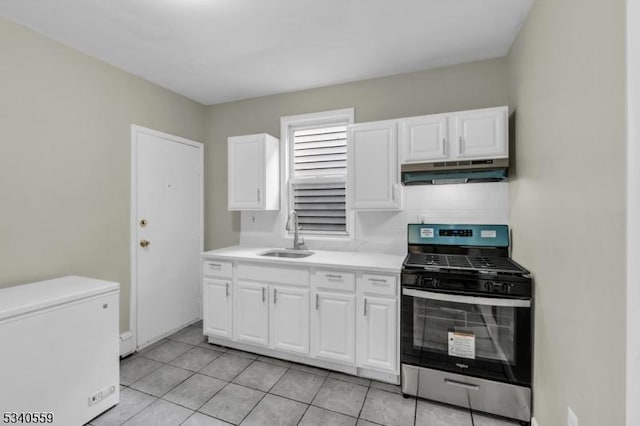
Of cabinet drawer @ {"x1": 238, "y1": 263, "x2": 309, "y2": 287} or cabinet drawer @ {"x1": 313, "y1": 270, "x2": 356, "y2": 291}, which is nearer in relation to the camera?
cabinet drawer @ {"x1": 313, "y1": 270, "x2": 356, "y2": 291}

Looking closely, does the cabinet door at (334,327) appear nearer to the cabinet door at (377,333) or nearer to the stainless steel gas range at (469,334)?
the cabinet door at (377,333)

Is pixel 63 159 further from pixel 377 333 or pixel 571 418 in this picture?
pixel 571 418

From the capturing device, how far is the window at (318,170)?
10.0 feet


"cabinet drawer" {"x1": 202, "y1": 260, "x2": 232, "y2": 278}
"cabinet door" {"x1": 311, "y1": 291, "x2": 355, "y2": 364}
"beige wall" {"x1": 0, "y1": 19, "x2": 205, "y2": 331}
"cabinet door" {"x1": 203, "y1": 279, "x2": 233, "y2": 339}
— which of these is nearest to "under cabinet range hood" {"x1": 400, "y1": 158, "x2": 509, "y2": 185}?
"cabinet door" {"x1": 311, "y1": 291, "x2": 355, "y2": 364}

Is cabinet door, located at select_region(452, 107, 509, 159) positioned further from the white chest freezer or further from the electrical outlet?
the white chest freezer

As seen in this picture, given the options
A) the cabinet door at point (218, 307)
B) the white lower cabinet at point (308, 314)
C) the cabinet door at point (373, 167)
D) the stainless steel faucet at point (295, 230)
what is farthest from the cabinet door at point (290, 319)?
the cabinet door at point (373, 167)

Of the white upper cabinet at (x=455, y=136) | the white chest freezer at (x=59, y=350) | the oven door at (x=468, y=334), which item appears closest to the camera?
the white chest freezer at (x=59, y=350)

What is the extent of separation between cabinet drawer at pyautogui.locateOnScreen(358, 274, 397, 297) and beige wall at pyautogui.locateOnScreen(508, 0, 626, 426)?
897 millimetres

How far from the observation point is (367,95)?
9.51ft

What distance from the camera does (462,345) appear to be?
1.94 meters

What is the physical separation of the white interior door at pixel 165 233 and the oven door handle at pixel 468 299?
251cm

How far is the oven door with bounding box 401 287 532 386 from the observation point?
1.80 m

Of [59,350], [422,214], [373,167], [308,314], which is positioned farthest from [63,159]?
[422,214]

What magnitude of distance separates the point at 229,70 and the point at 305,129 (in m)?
0.96
